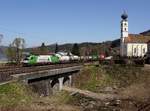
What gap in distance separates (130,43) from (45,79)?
10467cm

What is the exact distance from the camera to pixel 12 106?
2888cm

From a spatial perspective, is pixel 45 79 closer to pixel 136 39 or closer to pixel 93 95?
pixel 93 95

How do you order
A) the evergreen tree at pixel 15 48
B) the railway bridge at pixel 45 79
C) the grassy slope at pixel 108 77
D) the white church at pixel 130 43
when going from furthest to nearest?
the white church at pixel 130 43 → the evergreen tree at pixel 15 48 → the grassy slope at pixel 108 77 → the railway bridge at pixel 45 79

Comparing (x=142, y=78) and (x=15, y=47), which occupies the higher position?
(x=15, y=47)

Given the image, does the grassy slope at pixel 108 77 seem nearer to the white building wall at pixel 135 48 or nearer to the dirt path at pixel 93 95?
the dirt path at pixel 93 95

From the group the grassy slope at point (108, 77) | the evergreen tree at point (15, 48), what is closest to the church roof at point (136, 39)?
the evergreen tree at point (15, 48)

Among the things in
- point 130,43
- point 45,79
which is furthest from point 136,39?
point 45,79

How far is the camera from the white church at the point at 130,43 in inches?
5694

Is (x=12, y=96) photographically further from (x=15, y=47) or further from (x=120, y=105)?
(x=15, y=47)

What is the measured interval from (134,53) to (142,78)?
78410 millimetres

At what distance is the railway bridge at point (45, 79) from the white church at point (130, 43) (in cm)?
8833

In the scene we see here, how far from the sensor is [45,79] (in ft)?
143

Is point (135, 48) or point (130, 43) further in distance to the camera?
point (135, 48)

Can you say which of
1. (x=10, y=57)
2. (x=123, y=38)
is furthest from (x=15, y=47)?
(x=123, y=38)
